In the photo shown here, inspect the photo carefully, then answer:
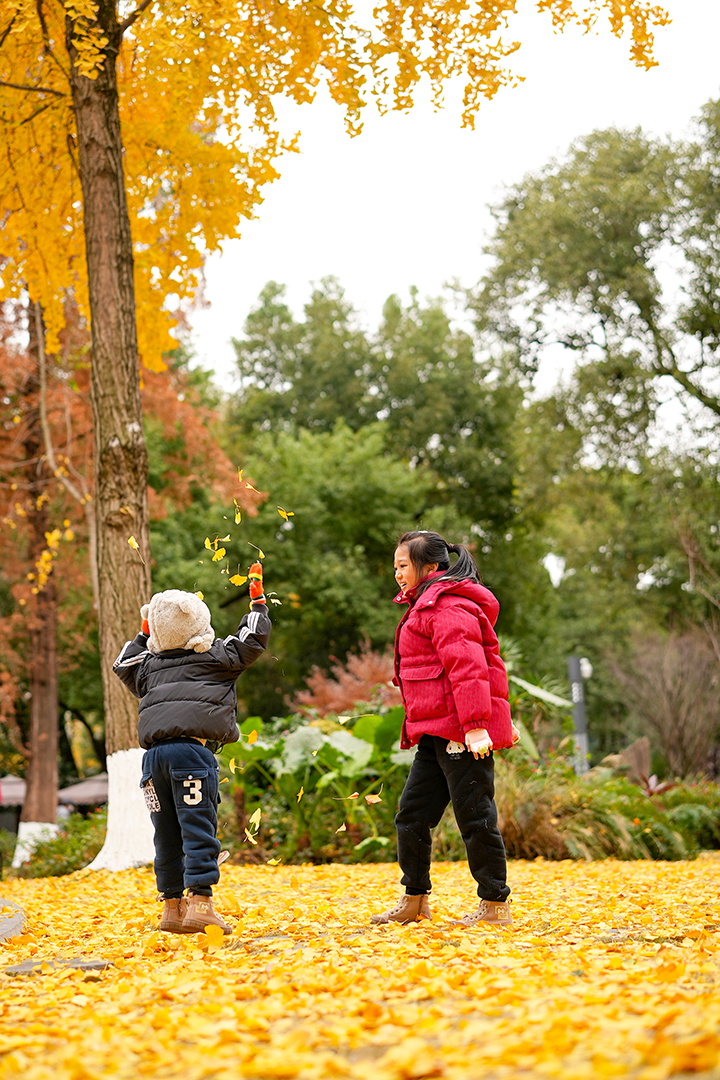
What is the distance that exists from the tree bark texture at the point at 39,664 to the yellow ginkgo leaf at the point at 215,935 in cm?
1224

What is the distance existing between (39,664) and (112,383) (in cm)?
942

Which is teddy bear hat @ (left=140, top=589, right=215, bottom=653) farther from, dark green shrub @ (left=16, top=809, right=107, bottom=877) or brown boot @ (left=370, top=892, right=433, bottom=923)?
dark green shrub @ (left=16, top=809, right=107, bottom=877)

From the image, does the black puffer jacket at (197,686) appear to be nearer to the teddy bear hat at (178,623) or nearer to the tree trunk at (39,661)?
the teddy bear hat at (178,623)

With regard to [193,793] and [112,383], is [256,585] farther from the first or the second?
[112,383]

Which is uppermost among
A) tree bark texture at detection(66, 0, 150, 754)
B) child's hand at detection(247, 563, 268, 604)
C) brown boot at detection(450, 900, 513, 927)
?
tree bark texture at detection(66, 0, 150, 754)

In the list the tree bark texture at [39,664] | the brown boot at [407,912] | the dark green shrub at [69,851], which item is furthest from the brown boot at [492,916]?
the tree bark texture at [39,664]

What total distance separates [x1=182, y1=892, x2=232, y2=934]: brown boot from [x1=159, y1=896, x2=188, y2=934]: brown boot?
0.10m

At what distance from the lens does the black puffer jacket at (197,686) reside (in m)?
4.06

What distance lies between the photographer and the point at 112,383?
726cm

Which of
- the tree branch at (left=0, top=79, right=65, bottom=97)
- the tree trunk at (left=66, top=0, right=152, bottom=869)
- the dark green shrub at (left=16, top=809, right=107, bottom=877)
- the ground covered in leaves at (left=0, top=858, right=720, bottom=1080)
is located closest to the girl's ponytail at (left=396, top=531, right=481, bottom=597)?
the ground covered in leaves at (left=0, top=858, right=720, bottom=1080)

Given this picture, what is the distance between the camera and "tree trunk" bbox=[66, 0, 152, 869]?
700cm

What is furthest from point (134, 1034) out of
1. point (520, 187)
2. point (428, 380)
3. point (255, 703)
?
point (428, 380)

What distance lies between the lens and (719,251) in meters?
18.5

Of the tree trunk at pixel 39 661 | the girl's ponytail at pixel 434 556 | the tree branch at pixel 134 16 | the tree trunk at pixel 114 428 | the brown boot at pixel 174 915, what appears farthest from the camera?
the tree trunk at pixel 39 661
